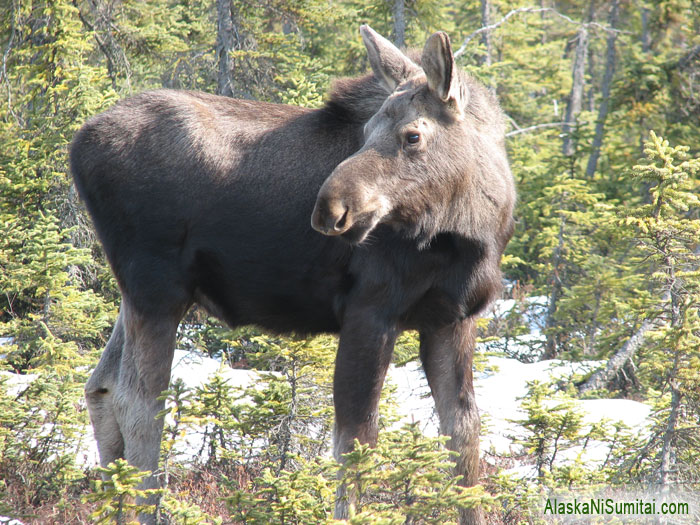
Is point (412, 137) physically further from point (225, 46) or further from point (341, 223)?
point (225, 46)

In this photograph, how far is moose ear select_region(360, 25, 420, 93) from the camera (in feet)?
16.2

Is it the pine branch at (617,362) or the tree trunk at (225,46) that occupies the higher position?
the tree trunk at (225,46)

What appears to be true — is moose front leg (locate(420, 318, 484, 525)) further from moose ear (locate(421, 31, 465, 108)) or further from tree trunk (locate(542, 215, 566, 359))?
tree trunk (locate(542, 215, 566, 359))

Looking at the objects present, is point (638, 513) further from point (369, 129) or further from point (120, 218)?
A: point (120, 218)

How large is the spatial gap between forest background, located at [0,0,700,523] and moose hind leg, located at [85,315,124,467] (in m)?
0.31

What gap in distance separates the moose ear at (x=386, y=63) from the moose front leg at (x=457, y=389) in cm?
171

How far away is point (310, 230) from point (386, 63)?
1.24 meters

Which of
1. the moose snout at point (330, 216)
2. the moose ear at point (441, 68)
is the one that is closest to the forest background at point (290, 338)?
the moose snout at point (330, 216)

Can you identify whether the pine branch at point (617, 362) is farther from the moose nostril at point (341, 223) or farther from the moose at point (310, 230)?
the moose nostril at point (341, 223)

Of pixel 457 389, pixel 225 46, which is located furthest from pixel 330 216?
pixel 225 46

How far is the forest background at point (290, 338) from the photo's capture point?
482 centimetres

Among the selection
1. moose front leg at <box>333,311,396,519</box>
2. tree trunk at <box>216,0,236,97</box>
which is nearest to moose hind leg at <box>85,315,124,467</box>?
moose front leg at <box>333,311,396,519</box>

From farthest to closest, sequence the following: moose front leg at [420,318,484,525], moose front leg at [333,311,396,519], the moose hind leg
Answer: the moose hind leg
moose front leg at [420,318,484,525]
moose front leg at [333,311,396,519]

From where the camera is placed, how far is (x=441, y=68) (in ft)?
14.8
